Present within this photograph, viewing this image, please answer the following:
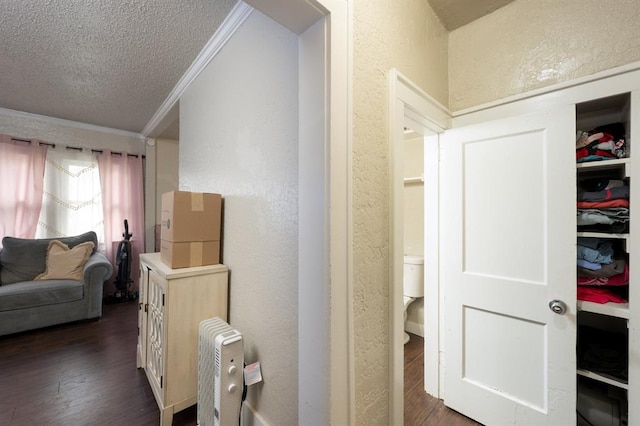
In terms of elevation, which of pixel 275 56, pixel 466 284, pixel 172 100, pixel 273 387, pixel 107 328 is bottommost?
pixel 107 328

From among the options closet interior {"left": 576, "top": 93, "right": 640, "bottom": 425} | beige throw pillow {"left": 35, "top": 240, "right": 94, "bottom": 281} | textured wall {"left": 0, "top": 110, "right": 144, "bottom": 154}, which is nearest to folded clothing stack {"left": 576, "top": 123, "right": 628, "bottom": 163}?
closet interior {"left": 576, "top": 93, "right": 640, "bottom": 425}

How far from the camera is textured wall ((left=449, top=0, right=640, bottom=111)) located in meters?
1.25

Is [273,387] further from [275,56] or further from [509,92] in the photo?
[509,92]

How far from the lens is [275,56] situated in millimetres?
1384

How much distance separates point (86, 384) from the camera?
195cm

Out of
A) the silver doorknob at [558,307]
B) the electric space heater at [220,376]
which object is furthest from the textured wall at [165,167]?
the silver doorknob at [558,307]

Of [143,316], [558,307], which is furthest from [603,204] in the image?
[143,316]

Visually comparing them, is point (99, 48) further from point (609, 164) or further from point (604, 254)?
point (604, 254)

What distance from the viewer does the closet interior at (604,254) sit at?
1281 millimetres

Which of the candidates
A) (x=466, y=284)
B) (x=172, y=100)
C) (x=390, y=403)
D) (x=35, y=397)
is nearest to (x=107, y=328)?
(x=35, y=397)

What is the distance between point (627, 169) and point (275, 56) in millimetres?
1796

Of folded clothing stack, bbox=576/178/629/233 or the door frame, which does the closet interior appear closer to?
folded clothing stack, bbox=576/178/629/233

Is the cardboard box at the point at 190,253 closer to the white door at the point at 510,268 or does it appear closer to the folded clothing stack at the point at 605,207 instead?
the white door at the point at 510,268

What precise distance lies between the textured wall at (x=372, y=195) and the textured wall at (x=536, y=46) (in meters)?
0.69
